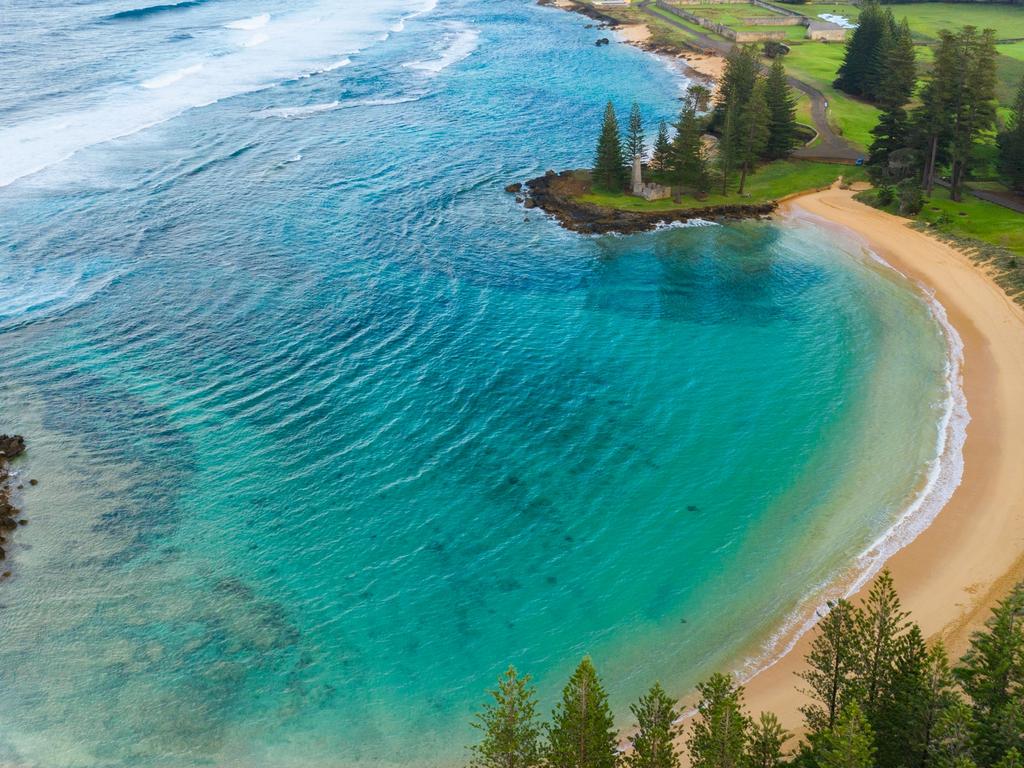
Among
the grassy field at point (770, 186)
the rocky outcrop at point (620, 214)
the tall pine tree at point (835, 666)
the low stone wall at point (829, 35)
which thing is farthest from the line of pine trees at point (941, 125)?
the low stone wall at point (829, 35)

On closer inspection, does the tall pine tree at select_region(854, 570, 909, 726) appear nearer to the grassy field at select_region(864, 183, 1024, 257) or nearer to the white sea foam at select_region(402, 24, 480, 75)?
the grassy field at select_region(864, 183, 1024, 257)

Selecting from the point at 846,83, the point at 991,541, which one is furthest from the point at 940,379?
the point at 846,83

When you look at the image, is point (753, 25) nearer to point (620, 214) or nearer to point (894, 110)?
point (894, 110)

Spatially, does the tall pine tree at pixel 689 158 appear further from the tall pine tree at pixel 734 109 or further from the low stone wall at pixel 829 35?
the low stone wall at pixel 829 35

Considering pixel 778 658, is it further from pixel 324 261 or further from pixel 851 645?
pixel 324 261

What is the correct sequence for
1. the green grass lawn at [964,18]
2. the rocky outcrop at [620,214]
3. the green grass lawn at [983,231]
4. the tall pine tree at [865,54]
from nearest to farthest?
1. the green grass lawn at [983,231]
2. the rocky outcrop at [620,214]
3. the tall pine tree at [865,54]
4. the green grass lawn at [964,18]
